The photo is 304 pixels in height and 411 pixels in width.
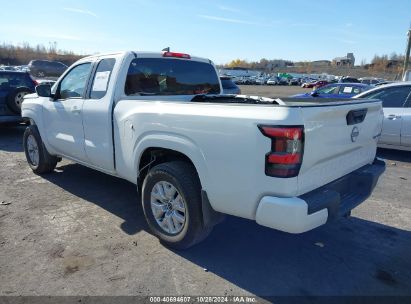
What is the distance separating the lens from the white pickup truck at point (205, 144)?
2615 mm

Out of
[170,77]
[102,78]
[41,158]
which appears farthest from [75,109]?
[41,158]

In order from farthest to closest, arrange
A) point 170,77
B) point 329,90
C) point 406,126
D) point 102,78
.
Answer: point 329,90, point 406,126, point 170,77, point 102,78

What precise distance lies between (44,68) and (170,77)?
34.8 m

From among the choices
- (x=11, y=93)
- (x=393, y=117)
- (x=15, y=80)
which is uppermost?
(x=15, y=80)

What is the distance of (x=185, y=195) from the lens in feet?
10.5

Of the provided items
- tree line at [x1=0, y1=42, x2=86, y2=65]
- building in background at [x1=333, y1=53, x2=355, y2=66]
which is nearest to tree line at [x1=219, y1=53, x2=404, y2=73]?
building in background at [x1=333, y1=53, x2=355, y2=66]

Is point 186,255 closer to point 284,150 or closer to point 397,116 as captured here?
point 284,150

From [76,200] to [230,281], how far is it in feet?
8.84

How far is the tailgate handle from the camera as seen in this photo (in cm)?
305

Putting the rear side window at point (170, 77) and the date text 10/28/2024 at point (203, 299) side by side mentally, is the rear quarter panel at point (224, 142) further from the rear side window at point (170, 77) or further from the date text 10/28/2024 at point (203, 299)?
the rear side window at point (170, 77)

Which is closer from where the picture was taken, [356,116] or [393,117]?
[356,116]

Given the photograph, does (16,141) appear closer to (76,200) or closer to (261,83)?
(76,200)

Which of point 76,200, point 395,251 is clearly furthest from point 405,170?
point 76,200

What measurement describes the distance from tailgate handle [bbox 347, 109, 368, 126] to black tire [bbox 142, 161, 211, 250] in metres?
1.40
